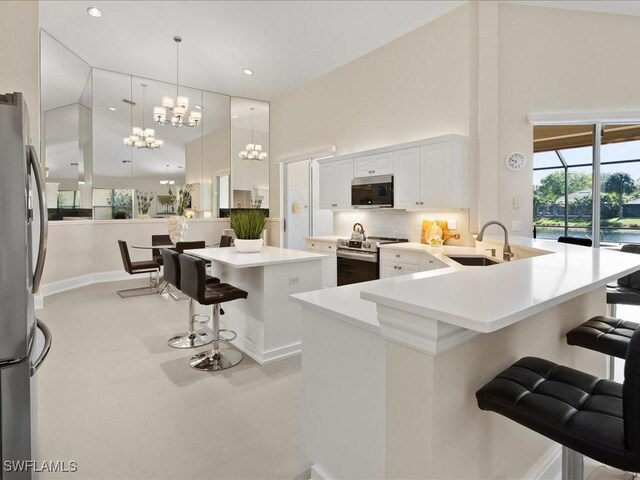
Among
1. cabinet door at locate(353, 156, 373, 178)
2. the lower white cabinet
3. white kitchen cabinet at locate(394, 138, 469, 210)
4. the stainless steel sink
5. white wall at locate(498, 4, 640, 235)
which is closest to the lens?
the stainless steel sink

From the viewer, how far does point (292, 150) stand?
25.1ft

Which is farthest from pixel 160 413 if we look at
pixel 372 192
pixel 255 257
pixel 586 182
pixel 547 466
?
pixel 586 182

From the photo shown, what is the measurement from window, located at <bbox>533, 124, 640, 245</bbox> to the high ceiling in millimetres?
2150

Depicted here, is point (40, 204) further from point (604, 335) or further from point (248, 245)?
point (604, 335)

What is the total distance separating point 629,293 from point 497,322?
2.38 m

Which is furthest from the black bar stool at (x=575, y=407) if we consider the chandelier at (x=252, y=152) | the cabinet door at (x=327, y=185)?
the chandelier at (x=252, y=152)

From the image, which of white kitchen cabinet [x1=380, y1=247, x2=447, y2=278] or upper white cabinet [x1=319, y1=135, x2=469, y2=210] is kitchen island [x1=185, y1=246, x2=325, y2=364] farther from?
upper white cabinet [x1=319, y1=135, x2=469, y2=210]

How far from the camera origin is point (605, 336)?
5.38ft

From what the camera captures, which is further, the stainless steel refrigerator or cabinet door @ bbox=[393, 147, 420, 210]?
cabinet door @ bbox=[393, 147, 420, 210]

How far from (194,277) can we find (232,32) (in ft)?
13.9

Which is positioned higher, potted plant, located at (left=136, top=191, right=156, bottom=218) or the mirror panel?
the mirror panel

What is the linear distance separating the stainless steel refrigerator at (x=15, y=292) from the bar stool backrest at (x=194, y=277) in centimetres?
133

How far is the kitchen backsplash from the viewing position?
15.4 ft

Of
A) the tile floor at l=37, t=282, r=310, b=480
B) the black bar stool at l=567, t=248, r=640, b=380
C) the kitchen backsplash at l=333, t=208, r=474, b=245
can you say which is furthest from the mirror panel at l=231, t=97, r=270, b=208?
the black bar stool at l=567, t=248, r=640, b=380
